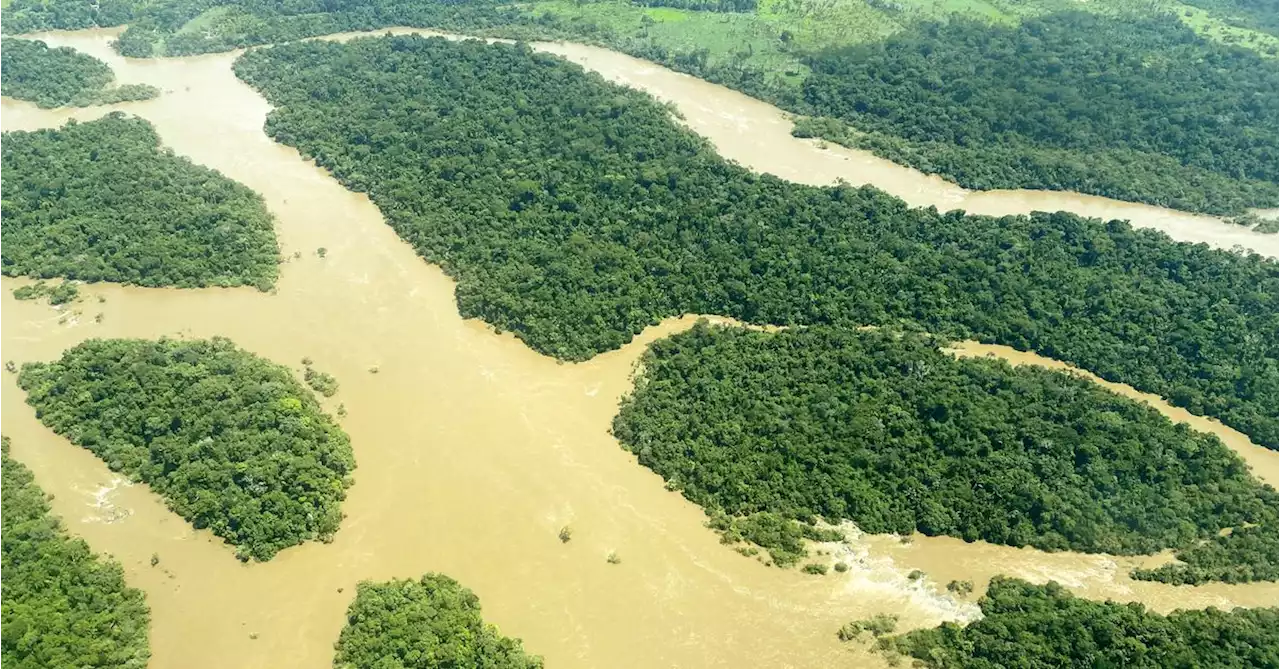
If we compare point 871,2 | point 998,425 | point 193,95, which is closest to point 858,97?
point 871,2

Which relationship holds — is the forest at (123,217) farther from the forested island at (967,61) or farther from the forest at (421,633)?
the forest at (421,633)

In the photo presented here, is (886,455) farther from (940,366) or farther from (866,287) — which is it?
(866,287)

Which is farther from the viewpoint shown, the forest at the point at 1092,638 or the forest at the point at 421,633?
the forest at the point at 421,633

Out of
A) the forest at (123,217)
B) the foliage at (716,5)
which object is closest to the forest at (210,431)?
the forest at (123,217)

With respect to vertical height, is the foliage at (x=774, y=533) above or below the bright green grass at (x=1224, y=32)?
below

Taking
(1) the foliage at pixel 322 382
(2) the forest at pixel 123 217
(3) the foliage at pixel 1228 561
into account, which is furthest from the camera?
(2) the forest at pixel 123 217

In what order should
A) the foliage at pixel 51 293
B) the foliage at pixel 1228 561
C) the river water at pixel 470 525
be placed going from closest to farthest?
the river water at pixel 470 525 < the foliage at pixel 1228 561 < the foliage at pixel 51 293
